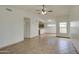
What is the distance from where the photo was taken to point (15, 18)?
340cm

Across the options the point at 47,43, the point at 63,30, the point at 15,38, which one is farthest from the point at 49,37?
the point at 15,38

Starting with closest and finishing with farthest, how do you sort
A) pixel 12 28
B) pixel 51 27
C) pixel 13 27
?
pixel 51 27 < pixel 12 28 < pixel 13 27

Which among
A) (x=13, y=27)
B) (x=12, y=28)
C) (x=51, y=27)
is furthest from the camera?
(x=13, y=27)

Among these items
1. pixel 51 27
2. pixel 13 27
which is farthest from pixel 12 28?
pixel 51 27

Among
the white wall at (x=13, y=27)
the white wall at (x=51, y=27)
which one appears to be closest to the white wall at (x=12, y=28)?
the white wall at (x=13, y=27)

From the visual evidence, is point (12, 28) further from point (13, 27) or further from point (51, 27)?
point (51, 27)

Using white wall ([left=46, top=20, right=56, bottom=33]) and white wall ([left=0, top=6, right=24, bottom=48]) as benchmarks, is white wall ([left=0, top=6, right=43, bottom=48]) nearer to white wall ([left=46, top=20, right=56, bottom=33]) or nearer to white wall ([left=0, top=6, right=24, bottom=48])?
white wall ([left=0, top=6, right=24, bottom=48])

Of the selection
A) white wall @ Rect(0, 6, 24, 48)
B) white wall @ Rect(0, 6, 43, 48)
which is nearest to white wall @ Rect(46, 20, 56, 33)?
white wall @ Rect(0, 6, 43, 48)

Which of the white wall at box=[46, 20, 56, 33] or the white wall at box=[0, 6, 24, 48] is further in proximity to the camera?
the white wall at box=[0, 6, 24, 48]

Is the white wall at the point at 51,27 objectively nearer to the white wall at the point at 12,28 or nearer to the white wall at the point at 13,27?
the white wall at the point at 13,27

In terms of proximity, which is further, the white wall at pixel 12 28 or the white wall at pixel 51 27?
the white wall at pixel 12 28

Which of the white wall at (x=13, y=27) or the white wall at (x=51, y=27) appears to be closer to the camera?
the white wall at (x=51, y=27)
